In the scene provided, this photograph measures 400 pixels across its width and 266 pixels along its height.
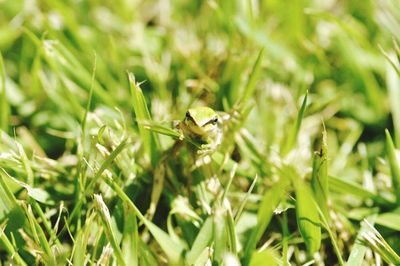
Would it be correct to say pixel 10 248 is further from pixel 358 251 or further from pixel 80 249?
pixel 358 251

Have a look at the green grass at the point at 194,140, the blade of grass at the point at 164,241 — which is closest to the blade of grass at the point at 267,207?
the green grass at the point at 194,140

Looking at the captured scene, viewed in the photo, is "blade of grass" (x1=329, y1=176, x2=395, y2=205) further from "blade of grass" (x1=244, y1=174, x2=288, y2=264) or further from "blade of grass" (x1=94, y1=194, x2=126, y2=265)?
"blade of grass" (x1=94, y1=194, x2=126, y2=265)

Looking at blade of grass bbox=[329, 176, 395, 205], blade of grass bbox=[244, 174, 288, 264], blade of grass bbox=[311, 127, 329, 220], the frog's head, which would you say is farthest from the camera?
blade of grass bbox=[329, 176, 395, 205]

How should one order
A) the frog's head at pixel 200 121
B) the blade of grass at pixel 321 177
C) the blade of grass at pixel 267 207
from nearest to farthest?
1. the blade of grass at pixel 267 207
2. the blade of grass at pixel 321 177
3. the frog's head at pixel 200 121

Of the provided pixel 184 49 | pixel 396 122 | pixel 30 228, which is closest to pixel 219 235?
pixel 30 228

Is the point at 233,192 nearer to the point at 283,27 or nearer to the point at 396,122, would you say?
the point at 396,122

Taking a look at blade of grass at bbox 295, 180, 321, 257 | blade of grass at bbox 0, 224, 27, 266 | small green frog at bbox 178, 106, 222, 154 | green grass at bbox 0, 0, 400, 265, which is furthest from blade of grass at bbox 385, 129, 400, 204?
blade of grass at bbox 0, 224, 27, 266

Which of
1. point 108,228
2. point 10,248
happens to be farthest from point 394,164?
point 10,248

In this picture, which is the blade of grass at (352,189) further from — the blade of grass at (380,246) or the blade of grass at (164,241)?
the blade of grass at (164,241)
